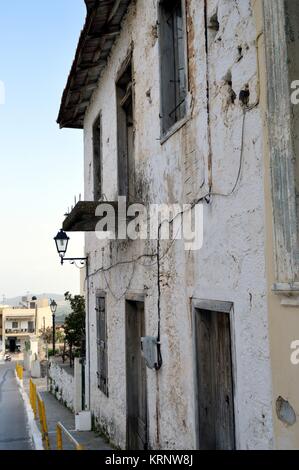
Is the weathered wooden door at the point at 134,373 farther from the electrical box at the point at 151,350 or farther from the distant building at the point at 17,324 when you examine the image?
the distant building at the point at 17,324

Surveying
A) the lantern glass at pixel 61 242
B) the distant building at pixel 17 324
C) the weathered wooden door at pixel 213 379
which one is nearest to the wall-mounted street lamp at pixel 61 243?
the lantern glass at pixel 61 242

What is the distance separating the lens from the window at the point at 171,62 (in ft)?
18.6

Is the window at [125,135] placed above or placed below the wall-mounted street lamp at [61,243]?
above

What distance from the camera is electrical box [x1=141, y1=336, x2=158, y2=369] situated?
575 cm

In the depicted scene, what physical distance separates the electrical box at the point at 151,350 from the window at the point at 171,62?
2.36 meters

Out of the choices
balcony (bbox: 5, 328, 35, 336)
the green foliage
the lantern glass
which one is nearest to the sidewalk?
the lantern glass

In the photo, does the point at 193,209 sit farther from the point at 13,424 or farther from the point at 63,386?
the point at 63,386

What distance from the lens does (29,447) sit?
8.91m

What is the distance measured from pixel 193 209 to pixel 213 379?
5.15 ft

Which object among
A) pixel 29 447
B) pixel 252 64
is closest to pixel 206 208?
pixel 252 64

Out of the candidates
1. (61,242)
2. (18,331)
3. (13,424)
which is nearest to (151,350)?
(61,242)

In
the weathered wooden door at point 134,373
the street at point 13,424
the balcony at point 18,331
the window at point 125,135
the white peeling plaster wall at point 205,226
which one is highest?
the window at point 125,135
